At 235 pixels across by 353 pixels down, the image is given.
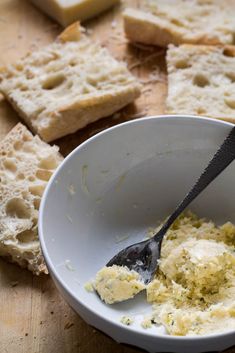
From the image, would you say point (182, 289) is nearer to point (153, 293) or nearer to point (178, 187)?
point (153, 293)

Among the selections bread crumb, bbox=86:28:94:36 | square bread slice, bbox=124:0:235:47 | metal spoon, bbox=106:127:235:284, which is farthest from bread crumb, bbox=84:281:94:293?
bread crumb, bbox=86:28:94:36

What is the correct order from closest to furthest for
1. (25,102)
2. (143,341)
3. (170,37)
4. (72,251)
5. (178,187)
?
(143,341), (72,251), (178,187), (25,102), (170,37)

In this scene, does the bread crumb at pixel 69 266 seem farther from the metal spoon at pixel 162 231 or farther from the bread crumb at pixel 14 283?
the bread crumb at pixel 14 283

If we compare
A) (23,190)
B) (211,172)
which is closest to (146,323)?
(211,172)

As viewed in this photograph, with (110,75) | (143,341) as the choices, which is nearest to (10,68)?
(110,75)

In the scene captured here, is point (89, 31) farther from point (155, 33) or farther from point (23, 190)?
point (23, 190)

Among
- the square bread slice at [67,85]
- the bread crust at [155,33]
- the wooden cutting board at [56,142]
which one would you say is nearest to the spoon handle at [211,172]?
the wooden cutting board at [56,142]

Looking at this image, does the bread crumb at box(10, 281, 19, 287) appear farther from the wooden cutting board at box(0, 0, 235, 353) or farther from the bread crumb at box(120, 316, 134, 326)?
the bread crumb at box(120, 316, 134, 326)
